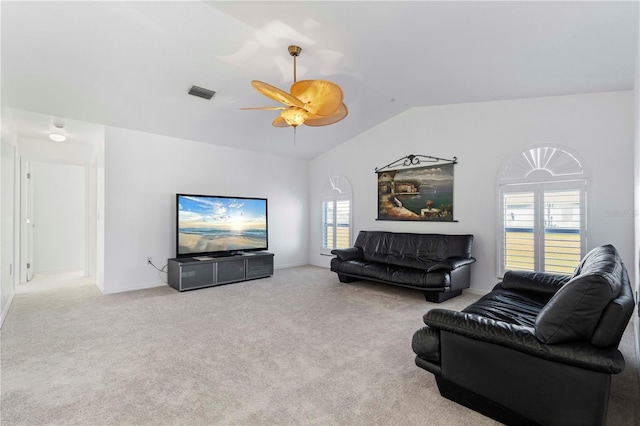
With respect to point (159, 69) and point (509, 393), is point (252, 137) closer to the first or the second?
point (159, 69)

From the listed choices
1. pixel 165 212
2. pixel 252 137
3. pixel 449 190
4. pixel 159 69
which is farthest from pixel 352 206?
pixel 159 69


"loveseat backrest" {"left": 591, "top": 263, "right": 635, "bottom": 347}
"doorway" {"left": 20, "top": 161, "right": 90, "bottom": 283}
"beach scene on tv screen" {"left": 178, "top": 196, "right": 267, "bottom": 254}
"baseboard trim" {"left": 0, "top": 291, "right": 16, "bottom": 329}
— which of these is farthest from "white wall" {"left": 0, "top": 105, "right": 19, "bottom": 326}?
"loveseat backrest" {"left": 591, "top": 263, "right": 635, "bottom": 347}

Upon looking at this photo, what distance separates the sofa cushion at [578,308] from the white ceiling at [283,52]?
2.06 metres

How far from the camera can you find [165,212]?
203 inches

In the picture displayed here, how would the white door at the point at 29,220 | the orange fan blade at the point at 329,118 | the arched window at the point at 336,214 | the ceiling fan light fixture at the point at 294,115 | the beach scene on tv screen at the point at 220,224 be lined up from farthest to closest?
the arched window at the point at 336,214 → the white door at the point at 29,220 → the beach scene on tv screen at the point at 220,224 → the orange fan blade at the point at 329,118 → the ceiling fan light fixture at the point at 294,115

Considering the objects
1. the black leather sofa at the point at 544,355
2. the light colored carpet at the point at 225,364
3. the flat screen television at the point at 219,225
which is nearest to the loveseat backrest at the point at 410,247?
the light colored carpet at the point at 225,364

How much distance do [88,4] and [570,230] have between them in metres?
5.60

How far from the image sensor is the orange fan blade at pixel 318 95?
2561mm

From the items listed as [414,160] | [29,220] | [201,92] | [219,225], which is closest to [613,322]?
[414,160]

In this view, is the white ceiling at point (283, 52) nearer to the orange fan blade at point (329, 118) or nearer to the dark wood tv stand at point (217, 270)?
the orange fan blade at point (329, 118)

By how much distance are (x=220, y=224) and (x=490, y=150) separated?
4552 millimetres

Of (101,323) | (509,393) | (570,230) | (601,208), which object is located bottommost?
(101,323)

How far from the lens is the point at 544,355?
1574mm

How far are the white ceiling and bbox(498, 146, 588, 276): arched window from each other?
2.99 feet
